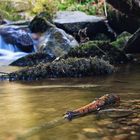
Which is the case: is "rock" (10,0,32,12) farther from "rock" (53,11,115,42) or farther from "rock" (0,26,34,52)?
"rock" (0,26,34,52)

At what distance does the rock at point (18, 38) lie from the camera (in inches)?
614

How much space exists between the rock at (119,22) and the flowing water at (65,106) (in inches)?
350

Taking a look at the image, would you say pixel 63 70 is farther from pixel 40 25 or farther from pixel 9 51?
pixel 40 25

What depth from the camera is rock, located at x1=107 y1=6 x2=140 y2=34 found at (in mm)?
16459

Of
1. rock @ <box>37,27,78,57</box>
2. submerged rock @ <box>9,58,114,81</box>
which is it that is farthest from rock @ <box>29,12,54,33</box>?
submerged rock @ <box>9,58,114,81</box>

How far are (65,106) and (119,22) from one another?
1263 centimetres

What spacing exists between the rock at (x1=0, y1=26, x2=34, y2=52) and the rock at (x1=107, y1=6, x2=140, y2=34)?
323cm

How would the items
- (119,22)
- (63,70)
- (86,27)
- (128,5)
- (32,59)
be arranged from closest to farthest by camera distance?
(63,70), (128,5), (32,59), (119,22), (86,27)

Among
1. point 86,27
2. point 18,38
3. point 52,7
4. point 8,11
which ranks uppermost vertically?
point 8,11

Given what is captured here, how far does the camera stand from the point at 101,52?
1098 cm

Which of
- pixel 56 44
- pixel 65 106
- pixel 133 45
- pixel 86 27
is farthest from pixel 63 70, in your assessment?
pixel 86 27

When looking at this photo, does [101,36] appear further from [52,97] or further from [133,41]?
[52,97]

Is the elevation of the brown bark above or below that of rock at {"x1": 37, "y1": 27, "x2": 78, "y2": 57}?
above

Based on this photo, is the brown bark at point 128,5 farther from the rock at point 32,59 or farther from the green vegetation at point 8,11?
the green vegetation at point 8,11
